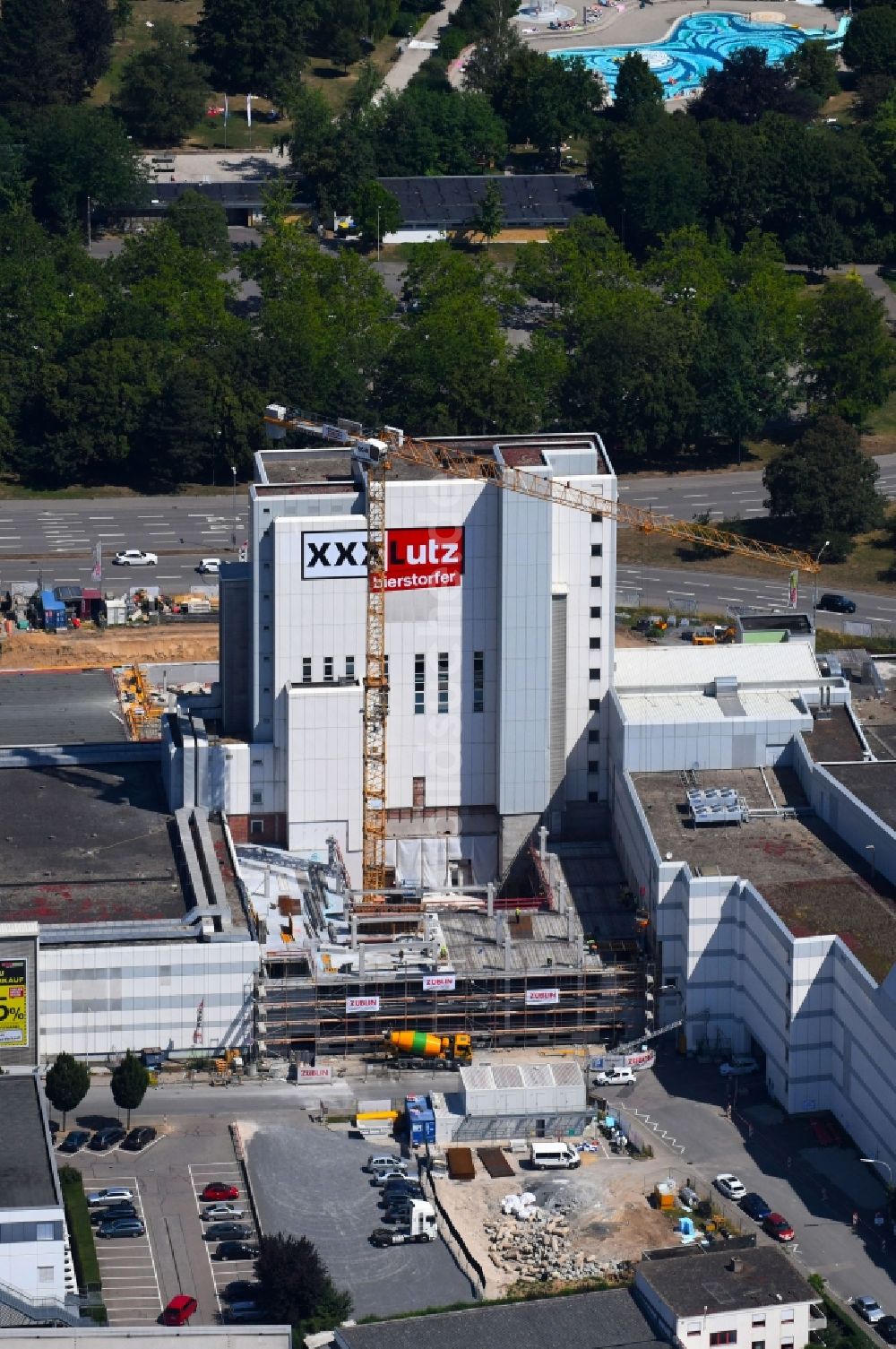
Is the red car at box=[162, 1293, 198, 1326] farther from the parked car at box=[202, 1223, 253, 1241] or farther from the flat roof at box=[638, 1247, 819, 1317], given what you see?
the flat roof at box=[638, 1247, 819, 1317]

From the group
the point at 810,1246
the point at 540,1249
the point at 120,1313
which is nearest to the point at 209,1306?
the point at 120,1313

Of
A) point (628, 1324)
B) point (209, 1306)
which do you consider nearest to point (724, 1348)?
point (628, 1324)

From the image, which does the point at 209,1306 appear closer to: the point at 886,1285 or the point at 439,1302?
the point at 439,1302

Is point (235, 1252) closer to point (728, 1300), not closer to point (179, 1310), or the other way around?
point (179, 1310)

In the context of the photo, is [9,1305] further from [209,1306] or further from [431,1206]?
[431,1206]

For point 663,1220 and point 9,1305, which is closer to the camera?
point 9,1305

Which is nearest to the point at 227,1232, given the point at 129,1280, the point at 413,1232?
the point at 129,1280
